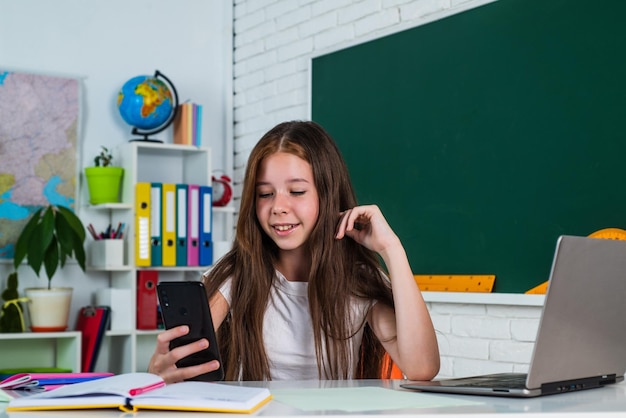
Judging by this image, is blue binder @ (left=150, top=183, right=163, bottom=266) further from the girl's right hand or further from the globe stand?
the girl's right hand

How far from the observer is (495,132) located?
9.96ft

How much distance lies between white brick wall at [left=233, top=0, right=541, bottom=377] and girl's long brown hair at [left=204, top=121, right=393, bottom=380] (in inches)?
36.6

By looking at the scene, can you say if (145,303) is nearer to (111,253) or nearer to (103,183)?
(111,253)

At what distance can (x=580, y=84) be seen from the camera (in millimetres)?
2758

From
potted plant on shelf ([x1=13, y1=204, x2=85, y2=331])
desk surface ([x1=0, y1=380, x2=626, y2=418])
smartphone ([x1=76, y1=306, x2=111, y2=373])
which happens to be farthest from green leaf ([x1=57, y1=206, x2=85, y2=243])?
desk surface ([x1=0, y1=380, x2=626, y2=418])

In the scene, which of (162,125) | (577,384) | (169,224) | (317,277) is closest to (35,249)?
(169,224)

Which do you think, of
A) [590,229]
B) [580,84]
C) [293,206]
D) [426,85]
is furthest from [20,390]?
[426,85]

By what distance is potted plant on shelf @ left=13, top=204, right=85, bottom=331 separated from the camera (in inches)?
141

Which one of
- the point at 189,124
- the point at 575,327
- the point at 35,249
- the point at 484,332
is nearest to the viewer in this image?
the point at 575,327

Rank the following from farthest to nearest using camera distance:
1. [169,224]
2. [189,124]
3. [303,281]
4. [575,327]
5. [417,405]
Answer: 1. [189,124]
2. [169,224]
3. [303,281]
4. [575,327]
5. [417,405]

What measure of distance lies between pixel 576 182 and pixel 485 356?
2.19ft

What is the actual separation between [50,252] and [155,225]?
46 cm

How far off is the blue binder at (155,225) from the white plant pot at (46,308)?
0.41m

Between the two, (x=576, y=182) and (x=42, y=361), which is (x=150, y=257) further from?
(x=576, y=182)
